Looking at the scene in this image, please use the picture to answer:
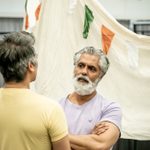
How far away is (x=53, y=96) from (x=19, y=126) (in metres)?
1.43

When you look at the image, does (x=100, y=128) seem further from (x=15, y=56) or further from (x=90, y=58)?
(x=15, y=56)

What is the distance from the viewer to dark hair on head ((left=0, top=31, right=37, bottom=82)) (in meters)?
1.17

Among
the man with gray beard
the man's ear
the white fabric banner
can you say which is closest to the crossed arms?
the man with gray beard

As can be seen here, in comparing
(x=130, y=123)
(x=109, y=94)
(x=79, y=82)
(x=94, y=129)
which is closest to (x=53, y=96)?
(x=109, y=94)

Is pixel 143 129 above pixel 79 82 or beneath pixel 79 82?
beneath

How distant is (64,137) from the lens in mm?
1191

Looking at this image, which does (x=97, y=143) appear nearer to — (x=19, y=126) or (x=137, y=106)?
(x=19, y=126)

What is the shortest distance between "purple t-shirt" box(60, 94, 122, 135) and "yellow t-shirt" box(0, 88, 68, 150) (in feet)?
1.46

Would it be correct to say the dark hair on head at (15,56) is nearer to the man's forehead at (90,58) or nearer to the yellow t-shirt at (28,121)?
the yellow t-shirt at (28,121)

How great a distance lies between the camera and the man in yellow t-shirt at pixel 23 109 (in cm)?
115

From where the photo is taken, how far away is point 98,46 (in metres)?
2.56

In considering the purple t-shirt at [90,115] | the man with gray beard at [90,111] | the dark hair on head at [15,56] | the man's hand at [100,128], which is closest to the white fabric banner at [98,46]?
the man with gray beard at [90,111]

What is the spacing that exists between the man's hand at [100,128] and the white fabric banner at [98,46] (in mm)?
1027

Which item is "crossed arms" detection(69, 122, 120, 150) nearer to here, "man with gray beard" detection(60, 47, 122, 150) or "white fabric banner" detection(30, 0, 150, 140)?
"man with gray beard" detection(60, 47, 122, 150)
